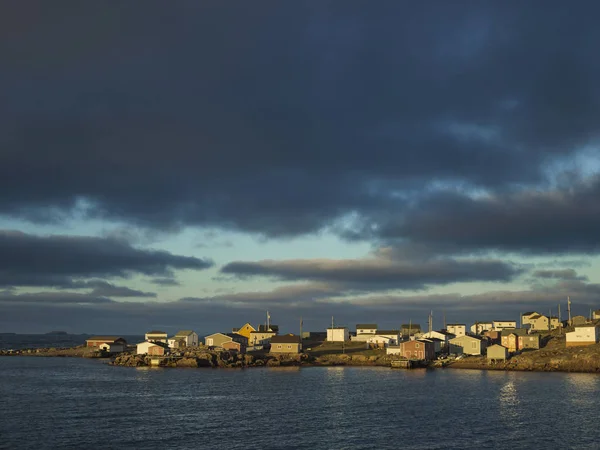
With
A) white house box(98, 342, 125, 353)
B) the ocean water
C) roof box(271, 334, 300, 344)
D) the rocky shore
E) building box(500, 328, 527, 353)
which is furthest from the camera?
white house box(98, 342, 125, 353)

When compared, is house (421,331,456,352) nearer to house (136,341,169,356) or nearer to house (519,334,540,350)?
house (519,334,540,350)

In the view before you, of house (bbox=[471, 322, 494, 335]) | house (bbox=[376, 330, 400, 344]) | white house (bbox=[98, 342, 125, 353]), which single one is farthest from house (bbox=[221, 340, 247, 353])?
house (bbox=[471, 322, 494, 335])

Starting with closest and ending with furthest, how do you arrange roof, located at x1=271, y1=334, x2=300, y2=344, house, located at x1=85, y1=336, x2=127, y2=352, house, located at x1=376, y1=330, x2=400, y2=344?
roof, located at x1=271, y1=334, x2=300, y2=344 < house, located at x1=376, y1=330, x2=400, y2=344 < house, located at x1=85, y1=336, x2=127, y2=352

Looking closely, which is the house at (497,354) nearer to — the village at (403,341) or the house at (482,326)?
the village at (403,341)

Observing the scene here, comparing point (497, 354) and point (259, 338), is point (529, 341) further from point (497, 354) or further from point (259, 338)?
point (259, 338)

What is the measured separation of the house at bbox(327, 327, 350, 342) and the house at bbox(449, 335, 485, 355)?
1290 inches

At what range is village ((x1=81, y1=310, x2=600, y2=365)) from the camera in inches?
5202

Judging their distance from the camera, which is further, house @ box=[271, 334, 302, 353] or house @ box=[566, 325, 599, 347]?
house @ box=[271, 334, 302, 353]

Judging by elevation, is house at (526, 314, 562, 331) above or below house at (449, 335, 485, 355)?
above

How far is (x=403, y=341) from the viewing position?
153 meters

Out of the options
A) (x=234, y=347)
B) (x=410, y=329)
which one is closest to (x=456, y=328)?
(x=410, y=329)

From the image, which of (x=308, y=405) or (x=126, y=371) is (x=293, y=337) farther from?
(x=308, y=405)

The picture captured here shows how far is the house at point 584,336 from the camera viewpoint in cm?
12469

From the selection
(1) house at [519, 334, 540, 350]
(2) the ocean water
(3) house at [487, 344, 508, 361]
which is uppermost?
(1) house at [519, 334, 540, 350]
